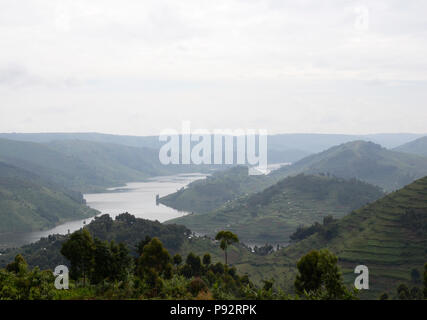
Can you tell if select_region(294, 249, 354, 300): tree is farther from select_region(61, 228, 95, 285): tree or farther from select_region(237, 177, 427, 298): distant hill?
select_region(237, 177, 427, 298): distant hill

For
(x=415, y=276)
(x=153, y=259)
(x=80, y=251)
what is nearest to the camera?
(x=80, y=251)

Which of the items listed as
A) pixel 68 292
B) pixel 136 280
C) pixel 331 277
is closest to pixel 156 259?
pixel 136 280

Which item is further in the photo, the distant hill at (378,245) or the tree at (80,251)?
the distant hill at (378,245)

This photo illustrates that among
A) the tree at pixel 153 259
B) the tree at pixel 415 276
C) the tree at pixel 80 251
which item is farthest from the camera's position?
the tree at pixel 415 276

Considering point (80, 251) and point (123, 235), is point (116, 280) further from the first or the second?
point (123, 235)

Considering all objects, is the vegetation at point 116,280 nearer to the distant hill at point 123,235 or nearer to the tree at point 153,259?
the tree at point 153,259

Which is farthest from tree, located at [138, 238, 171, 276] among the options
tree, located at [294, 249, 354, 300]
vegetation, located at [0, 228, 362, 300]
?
tree, located at [294, 249, 354, 300]

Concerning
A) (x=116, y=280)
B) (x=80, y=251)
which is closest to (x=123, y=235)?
(x=80, y=251)

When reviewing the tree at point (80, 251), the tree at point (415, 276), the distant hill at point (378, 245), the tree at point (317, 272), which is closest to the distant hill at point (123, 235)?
the distant hill at point (378, 245)
